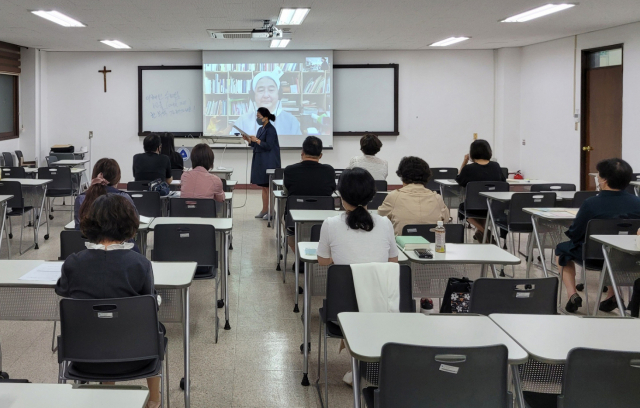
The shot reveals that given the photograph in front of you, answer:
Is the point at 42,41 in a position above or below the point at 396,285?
above

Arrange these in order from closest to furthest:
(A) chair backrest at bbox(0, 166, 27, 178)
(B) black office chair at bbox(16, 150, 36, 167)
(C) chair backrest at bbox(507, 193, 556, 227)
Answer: (C) chair backrest at bbox(507, 193, 556, 227), (A) chair backrest at bbox(0, 166, 27, 178), (B) black office chair at bbox(16, 150, 36, 167)

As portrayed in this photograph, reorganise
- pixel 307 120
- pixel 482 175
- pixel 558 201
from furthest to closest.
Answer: pixel 307 120 < pixel 482 175 < pixel 558 201

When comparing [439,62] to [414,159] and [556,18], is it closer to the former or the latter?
[556,18]

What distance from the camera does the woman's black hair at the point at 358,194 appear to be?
10.7 ft

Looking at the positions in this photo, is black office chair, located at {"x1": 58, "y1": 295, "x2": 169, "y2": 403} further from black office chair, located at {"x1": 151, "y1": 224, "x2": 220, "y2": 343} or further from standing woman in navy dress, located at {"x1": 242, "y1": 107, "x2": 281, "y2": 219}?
standing woman in navy dress, located at {"x1": 242, "y1": 107, "x2": 281, "y2": 219}

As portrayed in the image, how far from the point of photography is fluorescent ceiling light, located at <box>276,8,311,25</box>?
7.47 metres

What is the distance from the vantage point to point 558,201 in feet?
19.2

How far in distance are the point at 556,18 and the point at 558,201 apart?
12.0 feet

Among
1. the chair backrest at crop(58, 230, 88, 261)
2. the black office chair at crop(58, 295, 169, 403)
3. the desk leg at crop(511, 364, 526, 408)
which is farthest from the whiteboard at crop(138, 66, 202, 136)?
the desk leg at crop(511, 364, 526, 408)

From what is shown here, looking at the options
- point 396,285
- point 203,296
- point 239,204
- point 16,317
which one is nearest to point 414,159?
point 396,285

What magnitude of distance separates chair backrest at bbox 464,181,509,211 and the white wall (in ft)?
19.6

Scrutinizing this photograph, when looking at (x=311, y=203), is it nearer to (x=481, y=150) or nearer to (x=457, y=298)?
(x=481, y=150)

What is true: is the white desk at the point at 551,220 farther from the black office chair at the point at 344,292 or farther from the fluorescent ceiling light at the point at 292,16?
the fluorescent ceiling light at the point at 292,16

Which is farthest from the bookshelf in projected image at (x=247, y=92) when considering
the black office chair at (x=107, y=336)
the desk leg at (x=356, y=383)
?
the desk leg at (x=356, y=383)
